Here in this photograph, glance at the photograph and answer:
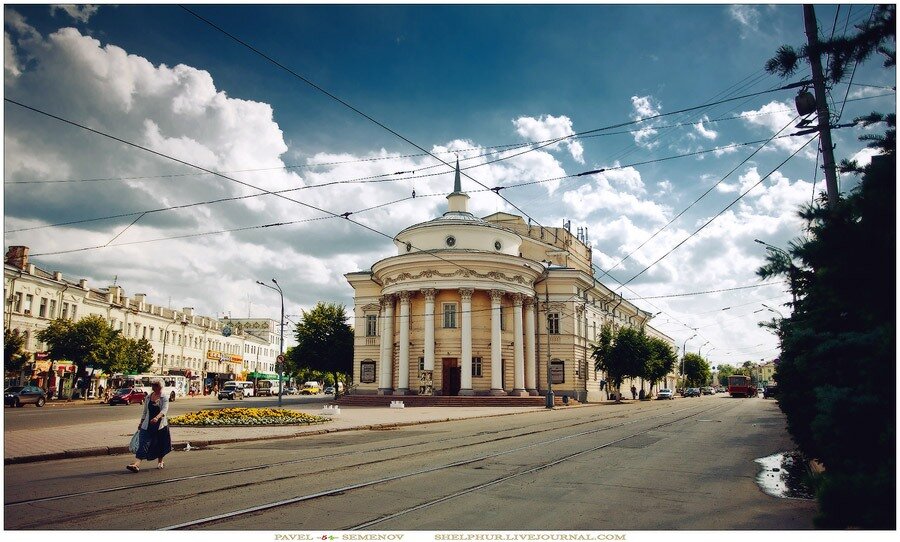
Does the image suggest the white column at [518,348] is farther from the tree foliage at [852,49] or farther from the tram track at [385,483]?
the tree foliage at [852,49]

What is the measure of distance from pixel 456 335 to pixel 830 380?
36124 mm

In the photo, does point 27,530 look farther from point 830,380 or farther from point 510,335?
point 510,335

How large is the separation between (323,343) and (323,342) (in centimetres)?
10

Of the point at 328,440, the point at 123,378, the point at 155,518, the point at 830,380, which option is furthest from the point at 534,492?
the point at 123,378

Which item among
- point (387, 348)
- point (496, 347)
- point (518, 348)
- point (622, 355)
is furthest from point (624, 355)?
point (387, 348)

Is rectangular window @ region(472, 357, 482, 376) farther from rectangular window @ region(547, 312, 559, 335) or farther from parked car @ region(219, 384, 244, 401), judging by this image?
parked car @ region(219, 384, 244, 401)

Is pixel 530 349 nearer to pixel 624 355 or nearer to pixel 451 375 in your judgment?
pixel 451 375

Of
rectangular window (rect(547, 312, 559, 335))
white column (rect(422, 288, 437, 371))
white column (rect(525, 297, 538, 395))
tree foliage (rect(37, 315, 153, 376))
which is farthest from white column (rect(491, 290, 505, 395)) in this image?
tree foliage (rect(37, 315, 153, 376))

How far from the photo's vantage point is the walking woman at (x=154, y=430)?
9.95 m

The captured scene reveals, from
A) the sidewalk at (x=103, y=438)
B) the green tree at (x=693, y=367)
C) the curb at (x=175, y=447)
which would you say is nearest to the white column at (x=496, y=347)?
the curb at (x=175, y=447)

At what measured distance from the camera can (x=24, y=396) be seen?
37812mm

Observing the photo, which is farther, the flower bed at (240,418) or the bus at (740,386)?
the bus at (740,386)

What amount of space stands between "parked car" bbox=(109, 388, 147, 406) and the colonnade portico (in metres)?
19.5

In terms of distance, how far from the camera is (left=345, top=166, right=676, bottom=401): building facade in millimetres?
42531
